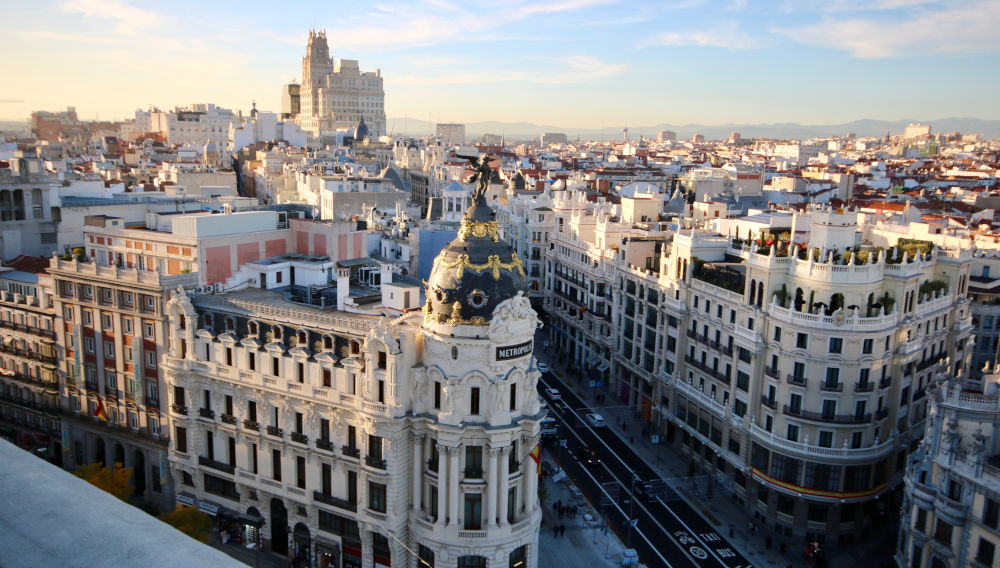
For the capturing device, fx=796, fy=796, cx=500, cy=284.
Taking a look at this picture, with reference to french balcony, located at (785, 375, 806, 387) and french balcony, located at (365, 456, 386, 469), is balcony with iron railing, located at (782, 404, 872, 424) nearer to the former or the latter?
french balcony, located at (785, 375, 806, 387)

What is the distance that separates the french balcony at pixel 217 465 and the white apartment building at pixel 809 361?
4422 cm

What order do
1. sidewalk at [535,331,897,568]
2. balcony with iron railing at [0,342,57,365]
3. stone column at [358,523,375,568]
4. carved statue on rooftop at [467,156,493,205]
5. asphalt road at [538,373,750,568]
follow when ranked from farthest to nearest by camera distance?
balcony with iron railing at [0,342,57,365] < sidewalk at [535,331,897,568] < asphalt road at [538,373,750,568] < stone column at [358,523,375,568] < carved statue on rooftop at [467,156,493,205]

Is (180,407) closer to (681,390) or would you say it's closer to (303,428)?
(303,428)

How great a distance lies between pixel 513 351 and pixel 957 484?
30.0m

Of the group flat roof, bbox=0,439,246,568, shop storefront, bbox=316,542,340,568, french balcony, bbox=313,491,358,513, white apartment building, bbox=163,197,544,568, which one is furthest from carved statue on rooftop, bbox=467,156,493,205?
flat roof, bbox=0,439,246,568

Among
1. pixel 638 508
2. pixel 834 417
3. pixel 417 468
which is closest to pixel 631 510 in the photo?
pixel 638 508

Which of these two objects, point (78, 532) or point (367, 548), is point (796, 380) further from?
point (78, 532)

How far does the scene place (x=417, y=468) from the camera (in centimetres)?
5497

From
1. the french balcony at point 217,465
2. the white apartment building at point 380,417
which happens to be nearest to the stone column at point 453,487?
the white apartment building at point 380,417

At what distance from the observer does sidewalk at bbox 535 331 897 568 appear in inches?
2571

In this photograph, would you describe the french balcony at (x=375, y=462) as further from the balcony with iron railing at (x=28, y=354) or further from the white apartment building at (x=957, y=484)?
the balcony with iron railing at (x=28, y=354)

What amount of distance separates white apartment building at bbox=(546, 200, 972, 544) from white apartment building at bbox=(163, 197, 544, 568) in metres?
25.0

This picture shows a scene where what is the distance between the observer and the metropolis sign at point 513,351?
173 feet

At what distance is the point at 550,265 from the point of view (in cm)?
12325
